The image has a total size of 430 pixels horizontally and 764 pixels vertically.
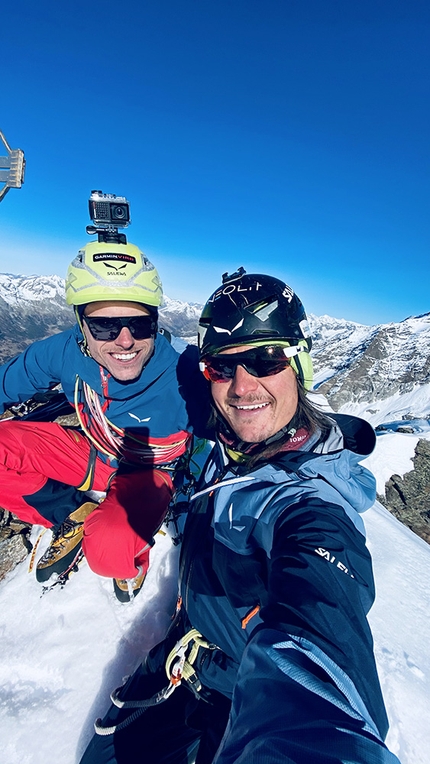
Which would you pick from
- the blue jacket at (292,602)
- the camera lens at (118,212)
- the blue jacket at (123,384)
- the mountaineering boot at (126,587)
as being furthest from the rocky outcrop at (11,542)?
the camera lens at (118,212)

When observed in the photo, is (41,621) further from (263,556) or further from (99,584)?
(263,556)

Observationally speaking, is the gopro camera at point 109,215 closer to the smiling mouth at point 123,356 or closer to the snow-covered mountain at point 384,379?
the smiling mouth at point 123,356

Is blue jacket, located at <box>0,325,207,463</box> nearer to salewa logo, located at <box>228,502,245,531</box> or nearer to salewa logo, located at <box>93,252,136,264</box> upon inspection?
salewa logo, located at <box>93,252,136,264</box>

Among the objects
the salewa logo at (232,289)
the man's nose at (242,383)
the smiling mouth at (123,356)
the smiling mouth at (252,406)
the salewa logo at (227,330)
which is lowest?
the smiling mouth at (252,406)

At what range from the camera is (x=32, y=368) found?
13.8ft

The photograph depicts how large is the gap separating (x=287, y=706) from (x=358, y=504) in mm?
1211

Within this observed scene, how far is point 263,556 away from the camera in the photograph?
2062 millimetres

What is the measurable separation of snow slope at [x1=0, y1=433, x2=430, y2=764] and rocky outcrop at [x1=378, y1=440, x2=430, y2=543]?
804cm

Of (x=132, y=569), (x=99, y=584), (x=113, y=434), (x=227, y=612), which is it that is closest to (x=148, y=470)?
(x=113, y=434)

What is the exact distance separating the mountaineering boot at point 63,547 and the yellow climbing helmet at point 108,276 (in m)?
2.75

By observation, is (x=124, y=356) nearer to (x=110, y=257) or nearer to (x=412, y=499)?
(x=110, y=257)

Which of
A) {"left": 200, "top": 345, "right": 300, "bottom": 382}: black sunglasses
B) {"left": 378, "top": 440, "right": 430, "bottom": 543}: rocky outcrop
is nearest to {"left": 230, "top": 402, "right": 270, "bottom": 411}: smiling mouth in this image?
{"left": 200, "top": 345, "right": 300, "bottom": 382}: black sunglasses

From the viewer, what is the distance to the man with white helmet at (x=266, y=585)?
121 cm

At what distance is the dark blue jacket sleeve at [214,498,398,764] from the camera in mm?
1081
